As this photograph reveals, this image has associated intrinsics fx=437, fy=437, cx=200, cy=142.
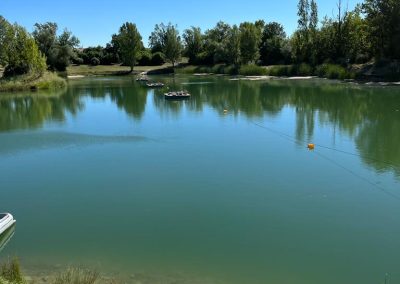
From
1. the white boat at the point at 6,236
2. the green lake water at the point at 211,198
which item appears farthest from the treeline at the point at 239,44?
the white boat at the point at 6,236

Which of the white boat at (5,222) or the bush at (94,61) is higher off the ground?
the bush at (94,61)

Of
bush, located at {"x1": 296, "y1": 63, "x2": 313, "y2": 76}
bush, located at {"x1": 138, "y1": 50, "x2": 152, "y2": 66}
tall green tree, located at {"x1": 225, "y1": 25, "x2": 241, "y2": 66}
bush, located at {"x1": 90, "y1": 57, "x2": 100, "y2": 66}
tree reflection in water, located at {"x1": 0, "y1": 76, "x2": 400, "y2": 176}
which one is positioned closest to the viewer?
tree reflection in water, located at {"x1": 0, "y1": 76, "x2": 400, "y2": 176}

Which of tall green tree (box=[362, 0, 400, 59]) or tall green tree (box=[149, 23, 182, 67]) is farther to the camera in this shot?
tall green tree (box=[149, 23, 182, 67])

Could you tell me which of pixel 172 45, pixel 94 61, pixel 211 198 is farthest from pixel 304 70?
pixel 211 198

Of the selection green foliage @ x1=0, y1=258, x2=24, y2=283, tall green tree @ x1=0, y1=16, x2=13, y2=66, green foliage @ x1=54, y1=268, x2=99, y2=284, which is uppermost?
tall green tree @ x1=0, y1=16, x2=13, y2=66

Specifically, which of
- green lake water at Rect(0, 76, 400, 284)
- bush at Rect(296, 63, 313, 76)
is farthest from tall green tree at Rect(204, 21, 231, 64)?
green lake water at Rect(0, 76, 400, 284)

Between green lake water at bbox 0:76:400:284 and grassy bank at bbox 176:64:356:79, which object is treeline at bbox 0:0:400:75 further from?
green lake water at bbox 0:76:400:284

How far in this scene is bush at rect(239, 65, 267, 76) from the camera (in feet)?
221

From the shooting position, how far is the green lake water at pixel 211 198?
894cm

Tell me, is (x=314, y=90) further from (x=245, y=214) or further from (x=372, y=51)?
(x=245, y=214)

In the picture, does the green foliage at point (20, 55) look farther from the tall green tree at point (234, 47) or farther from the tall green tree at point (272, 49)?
the tall green tree at point (272, 49)

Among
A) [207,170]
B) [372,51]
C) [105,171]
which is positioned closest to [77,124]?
[105,171]

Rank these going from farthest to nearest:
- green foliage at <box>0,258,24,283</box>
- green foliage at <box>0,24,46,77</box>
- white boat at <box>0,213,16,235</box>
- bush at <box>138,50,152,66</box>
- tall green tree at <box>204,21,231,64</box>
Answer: bush at <box>138,50,152,66</box> → tall green tree at <box>204,21,231,64</box> → green foliage at <box>0,24,46,77</box> → white boat at <box>0,213,16,235</box> → green foliage at <box>0,258,24,283</box>

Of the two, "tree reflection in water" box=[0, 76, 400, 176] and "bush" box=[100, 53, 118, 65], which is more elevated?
"bush" box=[100, 53, 118, 65]
